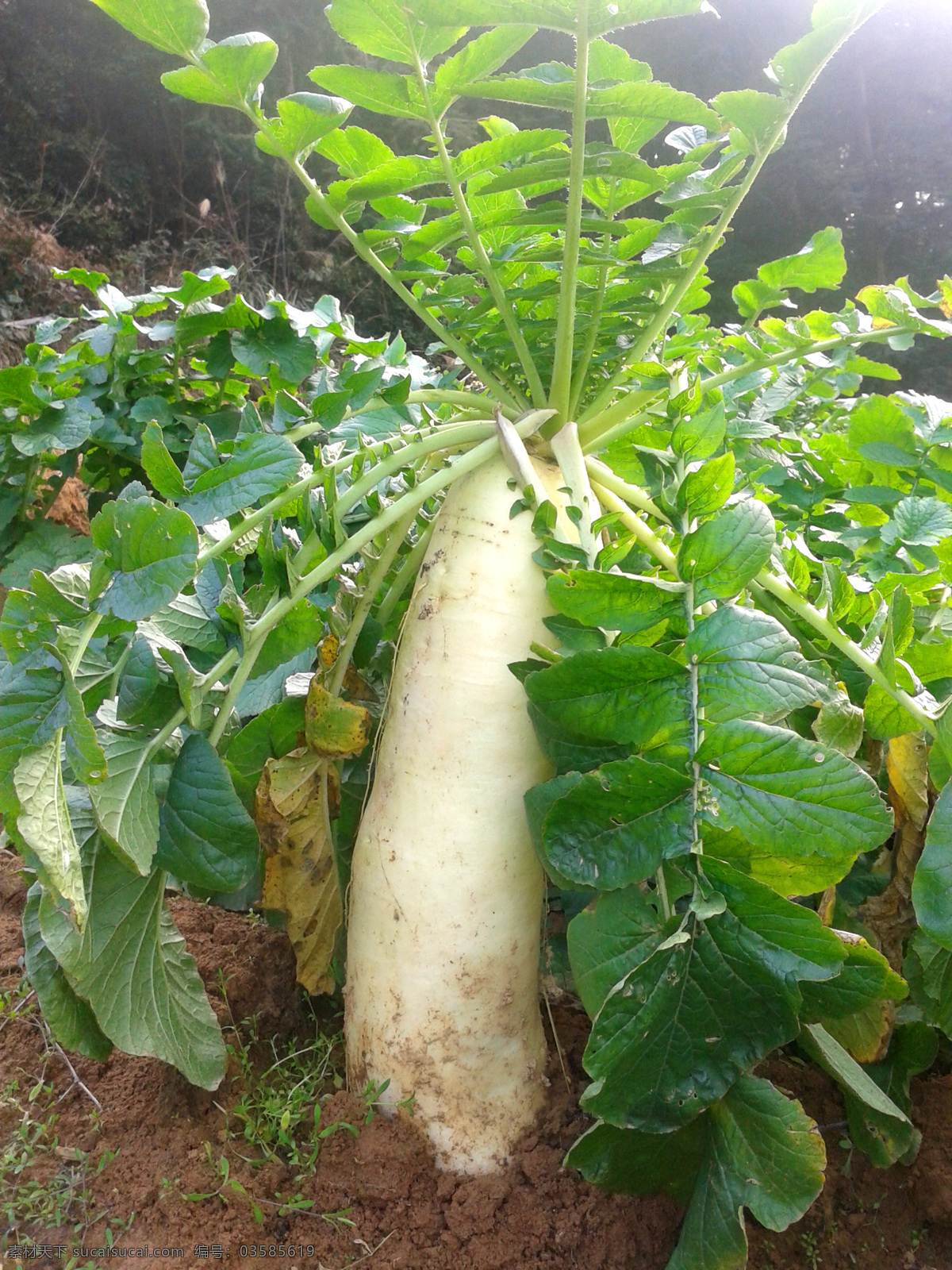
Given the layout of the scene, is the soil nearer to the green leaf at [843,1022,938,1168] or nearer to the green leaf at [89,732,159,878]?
the green leaf at [843,1022,938,1168]

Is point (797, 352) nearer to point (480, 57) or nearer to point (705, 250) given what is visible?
point (705, 250)

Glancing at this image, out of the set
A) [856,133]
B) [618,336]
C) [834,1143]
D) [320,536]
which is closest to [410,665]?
[320,536]

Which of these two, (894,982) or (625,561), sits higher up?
(625,561)

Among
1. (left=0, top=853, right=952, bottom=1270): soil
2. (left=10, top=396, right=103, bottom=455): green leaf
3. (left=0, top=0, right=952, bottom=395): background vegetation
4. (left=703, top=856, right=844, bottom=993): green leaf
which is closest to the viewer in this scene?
(left=703, top=856, right=844, bottom=993): green leaf

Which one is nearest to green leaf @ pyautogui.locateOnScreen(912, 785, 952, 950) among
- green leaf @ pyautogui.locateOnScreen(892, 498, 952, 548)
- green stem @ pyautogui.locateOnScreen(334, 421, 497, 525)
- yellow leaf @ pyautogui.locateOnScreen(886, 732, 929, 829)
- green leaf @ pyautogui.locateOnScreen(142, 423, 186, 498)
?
yellow leaf @ pyautogui.locateOnScreen(886, 732, 929, 829)

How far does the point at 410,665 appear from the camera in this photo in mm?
787

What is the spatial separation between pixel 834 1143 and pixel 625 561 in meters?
0.56

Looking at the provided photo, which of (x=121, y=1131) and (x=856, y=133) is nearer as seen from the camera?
(x=121, y=1131)

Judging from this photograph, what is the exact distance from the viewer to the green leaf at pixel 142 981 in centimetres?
66

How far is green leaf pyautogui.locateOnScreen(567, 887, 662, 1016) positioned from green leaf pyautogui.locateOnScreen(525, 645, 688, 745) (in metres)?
0.12

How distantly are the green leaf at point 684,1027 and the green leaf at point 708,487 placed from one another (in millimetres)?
304

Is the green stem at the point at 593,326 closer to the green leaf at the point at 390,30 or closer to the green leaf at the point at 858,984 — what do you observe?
the green leaf at the point at 390,30

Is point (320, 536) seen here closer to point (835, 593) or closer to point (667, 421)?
point (667, 421)

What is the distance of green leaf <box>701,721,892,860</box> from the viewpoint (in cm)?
52
